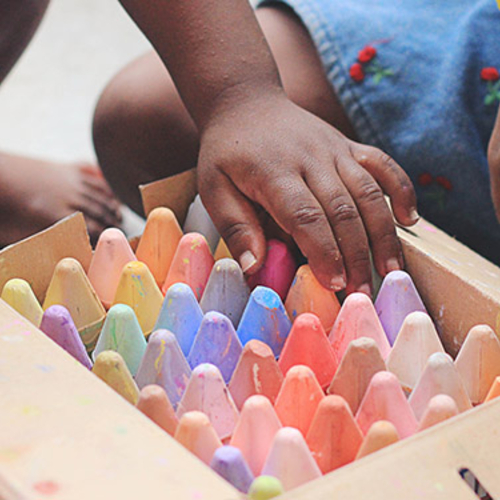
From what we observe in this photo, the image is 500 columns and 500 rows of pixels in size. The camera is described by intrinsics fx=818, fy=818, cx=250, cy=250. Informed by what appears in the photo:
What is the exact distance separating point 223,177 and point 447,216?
337mm

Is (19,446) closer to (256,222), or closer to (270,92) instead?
(256,222)

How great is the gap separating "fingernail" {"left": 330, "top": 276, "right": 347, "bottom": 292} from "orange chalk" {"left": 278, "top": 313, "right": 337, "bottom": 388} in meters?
0.06

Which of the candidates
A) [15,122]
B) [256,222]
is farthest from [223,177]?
[15,122]

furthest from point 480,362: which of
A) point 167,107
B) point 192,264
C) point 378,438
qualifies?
point 167,107

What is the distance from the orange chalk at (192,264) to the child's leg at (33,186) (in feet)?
1.22

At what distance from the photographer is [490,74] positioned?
0.87 meters

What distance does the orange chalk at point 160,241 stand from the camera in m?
0.71

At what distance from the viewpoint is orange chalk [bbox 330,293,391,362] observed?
0.61m

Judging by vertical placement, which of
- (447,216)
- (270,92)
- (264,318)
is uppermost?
(270,92)

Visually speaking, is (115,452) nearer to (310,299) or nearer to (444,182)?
(310,299)

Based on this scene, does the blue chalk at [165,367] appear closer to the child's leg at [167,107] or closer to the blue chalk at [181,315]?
the blue chalk at [181,315]

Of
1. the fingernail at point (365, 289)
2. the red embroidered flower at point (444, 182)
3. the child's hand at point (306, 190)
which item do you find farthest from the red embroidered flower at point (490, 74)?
the fingernail at point (365, 289)

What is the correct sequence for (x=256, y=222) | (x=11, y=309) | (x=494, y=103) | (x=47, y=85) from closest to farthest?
(x=11, y=309) → (x=256, y=222) → (x=494, y=103) → (x=47, y=85)

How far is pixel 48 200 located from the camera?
42.7 inches
